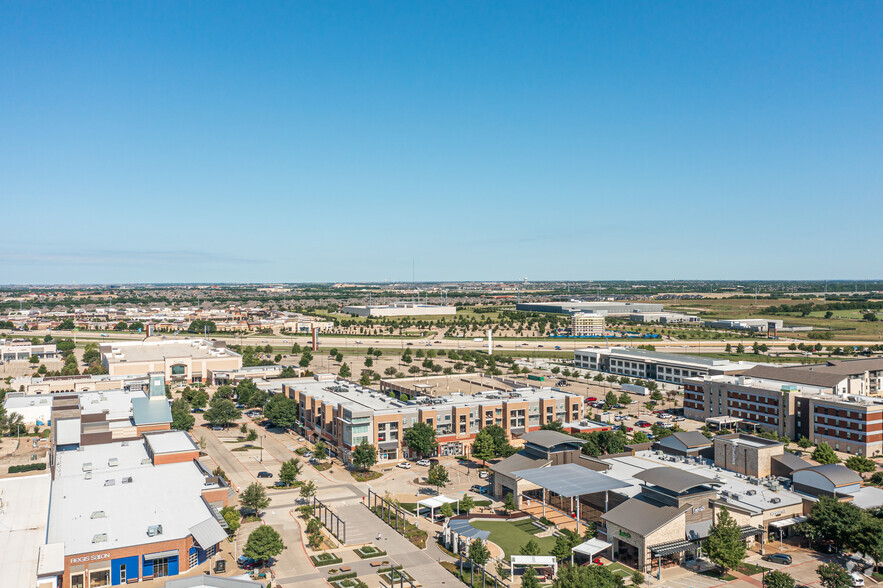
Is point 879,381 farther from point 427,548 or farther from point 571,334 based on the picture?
point 571,334

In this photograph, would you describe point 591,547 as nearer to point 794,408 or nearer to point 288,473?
point 288,473

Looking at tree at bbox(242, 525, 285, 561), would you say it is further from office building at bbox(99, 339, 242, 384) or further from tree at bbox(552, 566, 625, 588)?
office building at bbox(99, 339, 242, 384)

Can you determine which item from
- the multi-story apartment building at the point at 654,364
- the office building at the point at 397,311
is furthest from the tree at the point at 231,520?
the office building at the point at 397,311

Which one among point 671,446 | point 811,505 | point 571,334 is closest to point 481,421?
point 671,446

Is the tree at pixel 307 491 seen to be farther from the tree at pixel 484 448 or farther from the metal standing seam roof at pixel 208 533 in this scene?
the tree at pixel 484 448

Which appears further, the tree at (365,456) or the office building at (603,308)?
the office building at (603,308)
